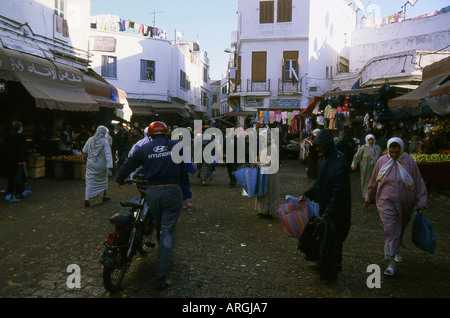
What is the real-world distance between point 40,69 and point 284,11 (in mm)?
22347

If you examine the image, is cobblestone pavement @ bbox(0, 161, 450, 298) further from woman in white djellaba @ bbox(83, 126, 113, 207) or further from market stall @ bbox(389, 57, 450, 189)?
market stall @ bbox(389, 57, 450, 189)

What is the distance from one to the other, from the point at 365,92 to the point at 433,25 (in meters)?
11.6

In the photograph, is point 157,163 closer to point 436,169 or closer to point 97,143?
point 97,143

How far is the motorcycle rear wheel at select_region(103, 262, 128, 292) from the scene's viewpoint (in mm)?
3988

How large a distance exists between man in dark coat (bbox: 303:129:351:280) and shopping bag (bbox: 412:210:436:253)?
1.06m

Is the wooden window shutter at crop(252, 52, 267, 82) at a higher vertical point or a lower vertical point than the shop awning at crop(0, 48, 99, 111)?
higher

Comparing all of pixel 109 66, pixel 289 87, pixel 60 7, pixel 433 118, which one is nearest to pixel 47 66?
pixel 60 7

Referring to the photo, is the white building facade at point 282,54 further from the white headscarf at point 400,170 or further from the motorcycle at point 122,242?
the motorcycle at point 122,242

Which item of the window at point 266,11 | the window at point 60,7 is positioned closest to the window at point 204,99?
the window at point 266,11

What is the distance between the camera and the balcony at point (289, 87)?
29350 mm

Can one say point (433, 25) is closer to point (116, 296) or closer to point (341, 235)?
point (341, 235)

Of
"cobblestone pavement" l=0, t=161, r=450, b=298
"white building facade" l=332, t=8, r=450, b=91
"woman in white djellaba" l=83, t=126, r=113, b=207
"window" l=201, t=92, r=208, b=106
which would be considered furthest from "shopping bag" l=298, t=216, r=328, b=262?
"window" l=201, t=92, r=208, b=106

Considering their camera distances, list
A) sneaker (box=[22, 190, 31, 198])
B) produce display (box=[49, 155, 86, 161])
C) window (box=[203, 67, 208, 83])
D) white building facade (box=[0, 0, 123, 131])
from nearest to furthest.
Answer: sneaker (box=[22, 190, 31, 198]) → white building facade (box=[0, 0, 123, 131]) → produce display (box=[49, 155, 86, 161]) → window (box=[203, 67, 208, 83])

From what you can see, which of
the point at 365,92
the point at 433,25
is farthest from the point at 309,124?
the point at 433,25
